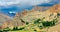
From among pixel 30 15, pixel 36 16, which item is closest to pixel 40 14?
pixel 36 16

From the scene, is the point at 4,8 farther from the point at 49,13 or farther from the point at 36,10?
the point at 49,13

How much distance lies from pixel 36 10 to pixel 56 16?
20.2 inches

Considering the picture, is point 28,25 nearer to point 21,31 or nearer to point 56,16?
point 21,31

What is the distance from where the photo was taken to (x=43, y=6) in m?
4.39

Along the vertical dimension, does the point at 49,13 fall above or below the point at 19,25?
above

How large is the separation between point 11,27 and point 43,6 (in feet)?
3.11

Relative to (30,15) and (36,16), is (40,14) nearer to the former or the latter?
(36,16)

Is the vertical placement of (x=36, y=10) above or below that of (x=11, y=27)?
above

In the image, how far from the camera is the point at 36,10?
4.34 metres

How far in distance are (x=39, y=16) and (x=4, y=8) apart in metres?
0.90

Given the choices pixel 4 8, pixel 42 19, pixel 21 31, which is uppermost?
pixel 4 8

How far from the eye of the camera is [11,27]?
434cm

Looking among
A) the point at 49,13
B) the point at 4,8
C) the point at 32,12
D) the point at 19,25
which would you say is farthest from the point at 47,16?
the point at 4,8

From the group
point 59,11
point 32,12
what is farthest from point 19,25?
point 59,11
